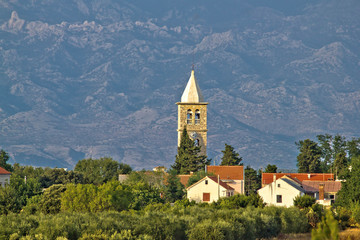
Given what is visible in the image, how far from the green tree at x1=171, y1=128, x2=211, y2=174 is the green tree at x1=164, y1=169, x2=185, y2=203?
1304 cm

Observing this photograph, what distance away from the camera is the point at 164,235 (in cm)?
4981

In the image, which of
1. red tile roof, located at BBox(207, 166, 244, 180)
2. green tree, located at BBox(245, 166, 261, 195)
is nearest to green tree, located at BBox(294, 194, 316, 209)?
red tile roof, located at BBox(207, 166, 244, 180)

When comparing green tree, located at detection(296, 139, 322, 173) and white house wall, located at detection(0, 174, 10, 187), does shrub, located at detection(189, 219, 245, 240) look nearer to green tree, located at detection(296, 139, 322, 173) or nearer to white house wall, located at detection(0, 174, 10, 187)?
white house wall, located at detection(0, 174, 10, 187)

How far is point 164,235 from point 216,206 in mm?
19030

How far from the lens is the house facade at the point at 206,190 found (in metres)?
79.9

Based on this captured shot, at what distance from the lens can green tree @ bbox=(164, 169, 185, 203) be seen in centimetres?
8069

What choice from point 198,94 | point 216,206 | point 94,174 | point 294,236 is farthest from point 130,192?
point 198,94

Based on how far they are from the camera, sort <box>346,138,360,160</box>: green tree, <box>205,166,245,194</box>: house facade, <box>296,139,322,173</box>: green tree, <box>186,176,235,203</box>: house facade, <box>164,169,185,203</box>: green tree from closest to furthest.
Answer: <box>186,176,235,203</box>: house facade, <box>164,169,185,203</box>: green tree, <box>205,166,245,194</box>: house facade, <box>296,139,322,173</box>: green tree, <box>346,138,360,160</box>: green tree

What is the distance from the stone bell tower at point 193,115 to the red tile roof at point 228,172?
12617mm

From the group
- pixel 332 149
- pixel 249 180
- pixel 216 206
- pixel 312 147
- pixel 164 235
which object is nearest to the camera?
pixel 164 235

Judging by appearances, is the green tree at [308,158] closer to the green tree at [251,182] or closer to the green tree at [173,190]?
the green tree at [251,182]

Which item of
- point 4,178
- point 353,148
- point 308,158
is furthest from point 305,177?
point 4,178

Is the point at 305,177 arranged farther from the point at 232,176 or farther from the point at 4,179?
the point at 4,179

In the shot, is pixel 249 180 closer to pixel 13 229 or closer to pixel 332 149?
pixel 332 149
